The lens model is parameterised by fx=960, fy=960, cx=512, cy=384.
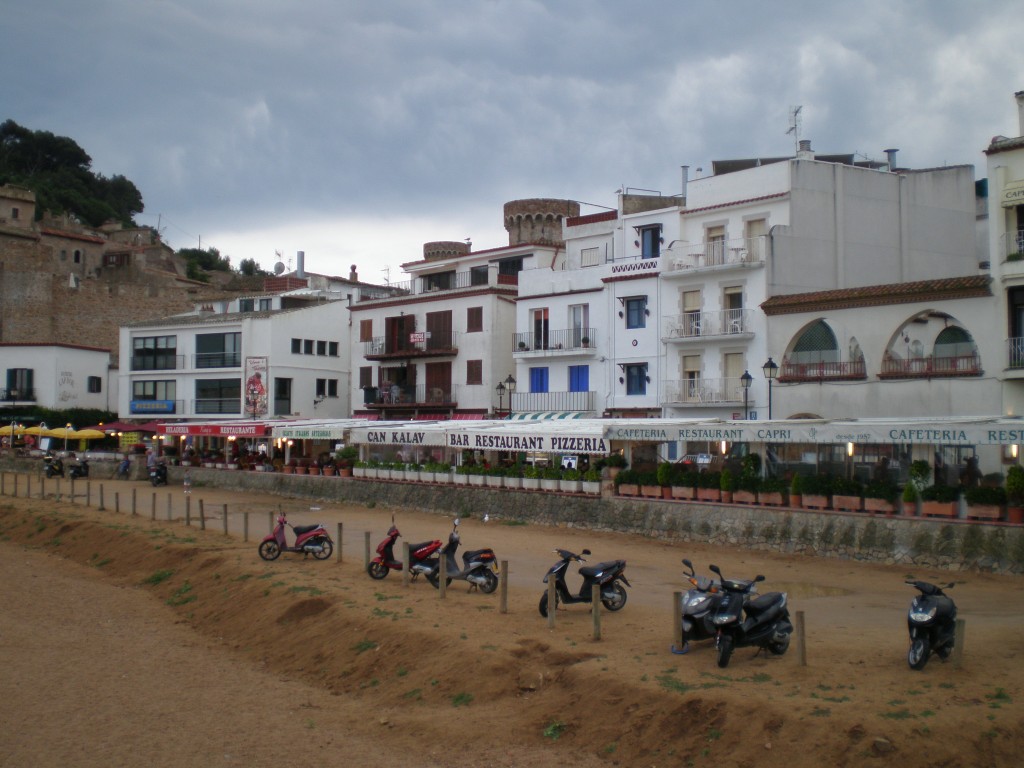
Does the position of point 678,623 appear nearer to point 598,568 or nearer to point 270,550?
point 598,568

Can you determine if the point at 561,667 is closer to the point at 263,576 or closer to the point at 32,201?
the point at 263,576

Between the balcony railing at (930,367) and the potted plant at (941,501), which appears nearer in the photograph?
the potted plant at (941,501)

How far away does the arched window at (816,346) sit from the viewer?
1340 inches

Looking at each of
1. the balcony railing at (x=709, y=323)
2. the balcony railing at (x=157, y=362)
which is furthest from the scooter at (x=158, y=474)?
the balcony railing at (x=709, y=323)

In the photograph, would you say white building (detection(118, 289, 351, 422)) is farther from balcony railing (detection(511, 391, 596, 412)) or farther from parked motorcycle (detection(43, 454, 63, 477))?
balcony railing (detection(511, 391, 596, 412))

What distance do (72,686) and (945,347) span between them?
26.8m

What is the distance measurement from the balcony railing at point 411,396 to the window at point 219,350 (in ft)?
33.6

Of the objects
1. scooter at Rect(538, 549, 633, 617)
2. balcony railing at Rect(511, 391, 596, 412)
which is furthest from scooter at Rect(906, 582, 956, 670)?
balcony railing at Rect(511, 391, 596, 412)

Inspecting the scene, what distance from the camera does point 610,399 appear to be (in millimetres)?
43531

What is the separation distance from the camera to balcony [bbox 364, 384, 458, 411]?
5206cm

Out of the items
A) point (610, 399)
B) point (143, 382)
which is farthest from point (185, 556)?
point (143, 382)

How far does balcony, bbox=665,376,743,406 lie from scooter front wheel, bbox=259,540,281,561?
2033 centimetres

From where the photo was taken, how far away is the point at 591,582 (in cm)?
1636

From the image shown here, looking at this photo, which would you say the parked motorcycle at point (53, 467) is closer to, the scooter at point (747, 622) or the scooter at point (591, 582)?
the scooter at point (591, 582)
